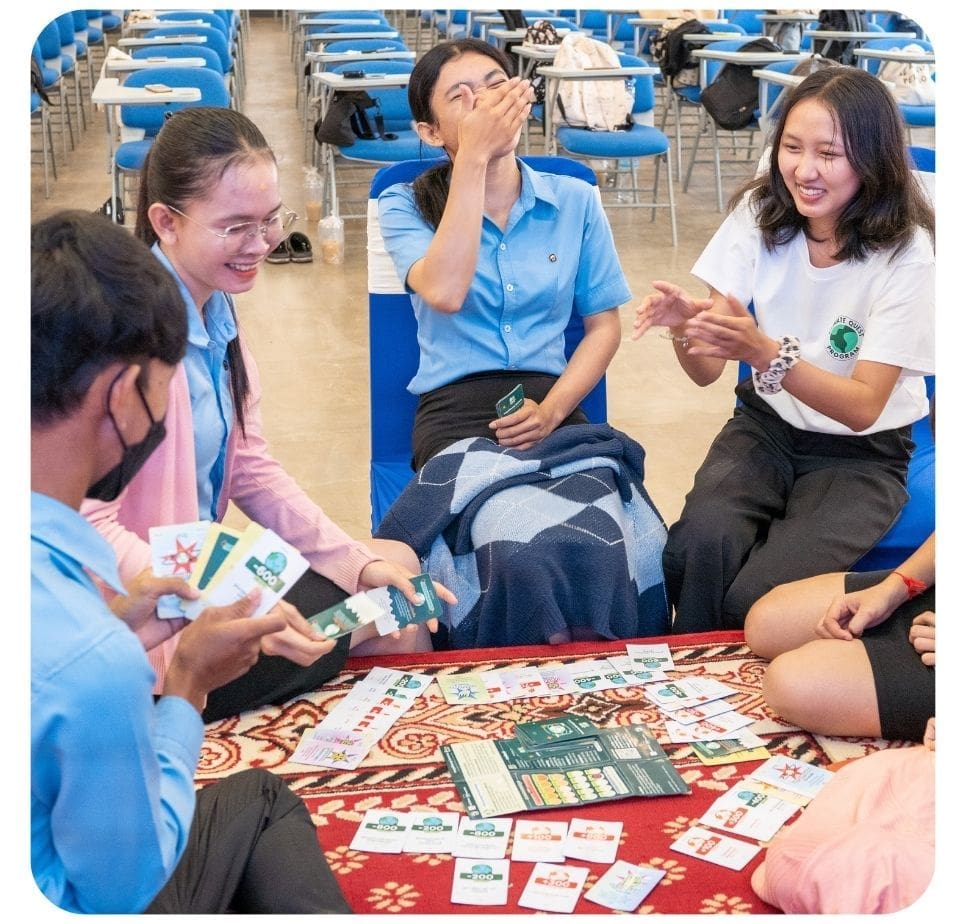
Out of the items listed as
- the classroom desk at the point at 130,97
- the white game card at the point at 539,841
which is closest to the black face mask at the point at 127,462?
the white game card at the point at 539,841

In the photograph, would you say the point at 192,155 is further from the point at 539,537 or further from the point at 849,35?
the point at 849,35

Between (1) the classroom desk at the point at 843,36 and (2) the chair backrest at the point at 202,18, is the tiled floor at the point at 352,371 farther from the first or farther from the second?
(2) the chair backrest at the point at 202,18

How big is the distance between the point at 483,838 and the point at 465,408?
118cm

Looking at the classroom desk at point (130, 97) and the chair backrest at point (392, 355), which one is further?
the classroom desk at point (130, 97)

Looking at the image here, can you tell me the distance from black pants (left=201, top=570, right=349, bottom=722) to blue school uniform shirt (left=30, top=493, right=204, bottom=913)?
1044 millimetres

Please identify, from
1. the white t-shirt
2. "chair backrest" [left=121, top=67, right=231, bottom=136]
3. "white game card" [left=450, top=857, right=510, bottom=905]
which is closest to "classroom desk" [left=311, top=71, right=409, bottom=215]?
"chair backrest" [left=121, top=67, right=231, bottom=136]

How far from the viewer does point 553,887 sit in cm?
195

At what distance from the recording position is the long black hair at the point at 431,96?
9.61 ft

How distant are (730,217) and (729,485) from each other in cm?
65

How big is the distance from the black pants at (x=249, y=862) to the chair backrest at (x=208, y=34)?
23.9 feet

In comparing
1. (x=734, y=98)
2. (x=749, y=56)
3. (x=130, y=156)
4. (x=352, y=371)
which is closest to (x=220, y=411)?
(x=352, y=371)

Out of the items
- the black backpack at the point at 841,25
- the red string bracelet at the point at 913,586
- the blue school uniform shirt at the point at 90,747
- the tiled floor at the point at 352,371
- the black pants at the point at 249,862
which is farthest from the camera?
the black backpack at the point at 841,25

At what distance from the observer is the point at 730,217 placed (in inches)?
117

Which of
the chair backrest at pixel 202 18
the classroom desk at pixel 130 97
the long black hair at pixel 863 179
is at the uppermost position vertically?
the chair backrest at pixel 202 18
